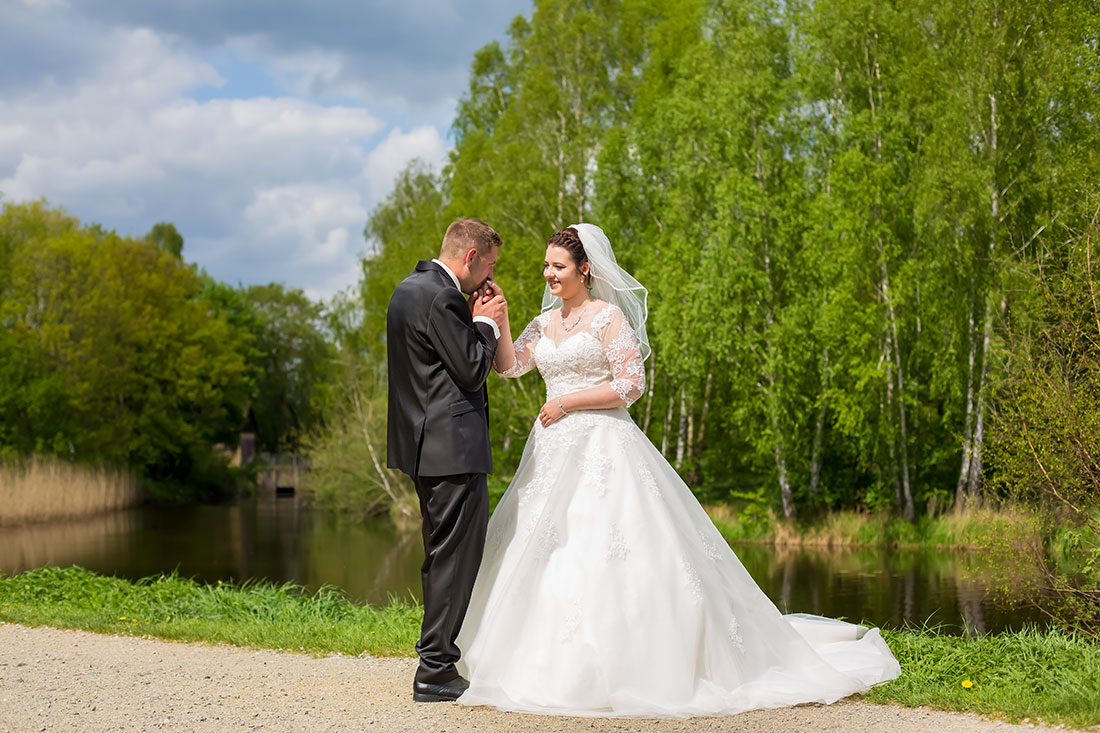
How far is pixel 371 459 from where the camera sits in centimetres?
2830

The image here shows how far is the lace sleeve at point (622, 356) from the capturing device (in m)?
5.43

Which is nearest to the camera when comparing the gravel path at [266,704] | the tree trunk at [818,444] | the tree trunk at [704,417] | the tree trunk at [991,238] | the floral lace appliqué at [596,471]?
the gravel path at [266,704]

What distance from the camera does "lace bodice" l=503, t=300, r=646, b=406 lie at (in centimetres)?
547

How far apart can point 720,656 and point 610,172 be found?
64.4 feet

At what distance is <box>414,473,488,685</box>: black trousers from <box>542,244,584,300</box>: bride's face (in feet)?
4.27

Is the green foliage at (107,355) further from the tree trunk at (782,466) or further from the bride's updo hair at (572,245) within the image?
the bride's updo hair at (572,245)

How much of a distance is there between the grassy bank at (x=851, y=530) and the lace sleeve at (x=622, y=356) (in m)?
13.9

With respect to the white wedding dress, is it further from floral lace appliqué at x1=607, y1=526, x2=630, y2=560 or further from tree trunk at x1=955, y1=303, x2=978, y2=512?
tree trunk at x1=955, y1=303, x2=978, y2=512

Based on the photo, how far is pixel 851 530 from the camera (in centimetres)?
2000

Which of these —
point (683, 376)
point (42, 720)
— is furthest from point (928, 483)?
point (42, 720)

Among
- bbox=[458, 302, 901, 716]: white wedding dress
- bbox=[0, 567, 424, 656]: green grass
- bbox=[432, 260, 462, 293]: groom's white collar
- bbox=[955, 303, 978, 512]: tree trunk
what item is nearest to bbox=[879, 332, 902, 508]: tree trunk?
bbox=[955, 303, 978, 512]: tree trunk

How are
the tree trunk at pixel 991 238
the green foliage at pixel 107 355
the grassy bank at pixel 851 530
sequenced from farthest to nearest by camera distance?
the green foliage at pixel 107 355 → the grassy bank at pixel 851 530 → the tree trunk at pixel 991 238

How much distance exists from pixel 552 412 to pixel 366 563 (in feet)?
47.5

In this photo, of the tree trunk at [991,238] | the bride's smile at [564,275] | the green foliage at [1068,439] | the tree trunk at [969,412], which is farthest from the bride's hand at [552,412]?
the tree trunk at [969,412]
